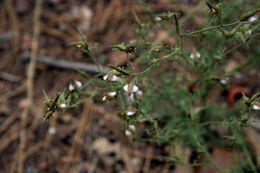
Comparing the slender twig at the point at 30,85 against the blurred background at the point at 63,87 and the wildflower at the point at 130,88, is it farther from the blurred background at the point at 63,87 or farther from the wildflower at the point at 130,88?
the wildflower at the point at 130,88

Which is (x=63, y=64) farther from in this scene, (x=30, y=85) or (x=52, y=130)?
(x=52, y=130)

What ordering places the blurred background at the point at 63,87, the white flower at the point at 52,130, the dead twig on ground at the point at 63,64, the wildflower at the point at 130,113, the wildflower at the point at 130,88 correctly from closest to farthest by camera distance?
the wildflower at the point at 130,88
the wildflower at the point at 130,113
the blurred background at the point at 63,87
the white flower at the point at 52,130
the dead twig on ground at the point at 63,64

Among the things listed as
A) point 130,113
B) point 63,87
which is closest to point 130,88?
point 130,113

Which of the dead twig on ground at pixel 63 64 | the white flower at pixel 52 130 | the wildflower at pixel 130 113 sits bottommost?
the wildflower at pixel 130 113

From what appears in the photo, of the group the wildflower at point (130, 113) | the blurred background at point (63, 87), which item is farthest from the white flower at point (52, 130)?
the wildflower at point (130, 113)

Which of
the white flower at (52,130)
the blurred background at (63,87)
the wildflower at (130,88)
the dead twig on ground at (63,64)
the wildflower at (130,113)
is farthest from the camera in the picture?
the dead twig on ground at (63,64)

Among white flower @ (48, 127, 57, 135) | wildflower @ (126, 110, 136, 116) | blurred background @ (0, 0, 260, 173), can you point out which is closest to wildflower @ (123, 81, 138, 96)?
wildflower @ (126, 110, 136, 116)

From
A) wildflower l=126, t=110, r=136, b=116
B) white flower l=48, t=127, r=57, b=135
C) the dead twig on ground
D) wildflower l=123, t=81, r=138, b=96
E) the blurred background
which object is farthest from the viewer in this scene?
the dead twig on ground

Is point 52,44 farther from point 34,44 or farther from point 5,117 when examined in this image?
point 5,117

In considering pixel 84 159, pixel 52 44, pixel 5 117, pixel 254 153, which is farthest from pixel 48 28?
pixel 254 153

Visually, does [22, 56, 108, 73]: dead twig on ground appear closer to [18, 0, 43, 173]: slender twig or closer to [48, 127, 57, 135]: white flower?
[18, 0, 43, 173]: slender twig
